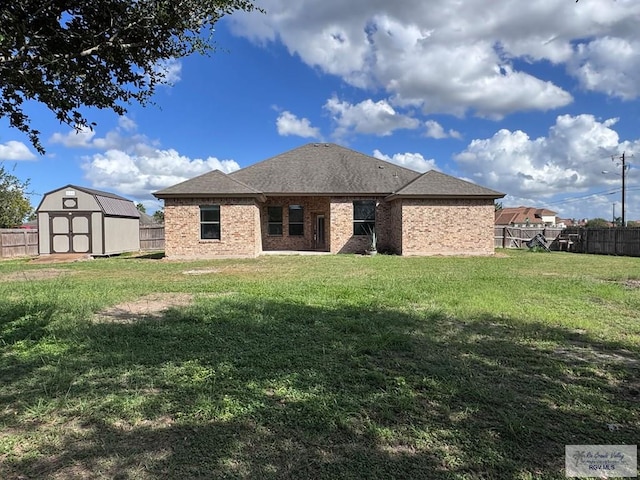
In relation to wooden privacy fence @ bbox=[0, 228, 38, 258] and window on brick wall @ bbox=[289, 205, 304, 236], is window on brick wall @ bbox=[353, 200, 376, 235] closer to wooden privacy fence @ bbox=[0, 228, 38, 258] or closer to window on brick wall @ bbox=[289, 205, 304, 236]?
window on brick wall @ bbox=[289, 205, 304, 236]

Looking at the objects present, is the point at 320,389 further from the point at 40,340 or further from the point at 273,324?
the point at 40,340

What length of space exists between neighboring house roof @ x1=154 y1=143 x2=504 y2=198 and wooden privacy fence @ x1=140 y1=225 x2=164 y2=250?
924cm

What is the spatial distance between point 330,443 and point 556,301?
635cm

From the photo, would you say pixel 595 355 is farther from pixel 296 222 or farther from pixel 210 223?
pixel 296 222

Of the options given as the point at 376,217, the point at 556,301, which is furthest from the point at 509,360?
the point at 376,217

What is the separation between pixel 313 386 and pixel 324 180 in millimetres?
17987

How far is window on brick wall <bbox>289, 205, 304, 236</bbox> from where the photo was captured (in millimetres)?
22141

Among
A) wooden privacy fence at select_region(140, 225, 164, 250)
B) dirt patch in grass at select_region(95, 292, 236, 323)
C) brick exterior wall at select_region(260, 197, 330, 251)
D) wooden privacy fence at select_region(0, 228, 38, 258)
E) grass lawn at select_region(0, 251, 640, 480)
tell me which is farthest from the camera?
wooden privacy fence at select_region(140, 225, 164, 250)

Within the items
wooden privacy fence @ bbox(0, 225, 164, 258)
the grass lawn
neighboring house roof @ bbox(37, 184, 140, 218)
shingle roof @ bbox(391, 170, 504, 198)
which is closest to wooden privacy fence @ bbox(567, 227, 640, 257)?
shingle roof @ bbox(391, 170, 504, 198)

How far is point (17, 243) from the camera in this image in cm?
2220

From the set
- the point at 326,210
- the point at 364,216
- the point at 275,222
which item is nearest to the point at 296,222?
the point at 275,222

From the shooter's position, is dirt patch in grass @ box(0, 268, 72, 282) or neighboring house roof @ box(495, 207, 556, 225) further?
neighboring house roof @ box(495, 207, 556, 225)

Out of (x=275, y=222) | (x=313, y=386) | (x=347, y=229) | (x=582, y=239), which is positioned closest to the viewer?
(x=313, y=386)

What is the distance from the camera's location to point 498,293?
8.28 meters
